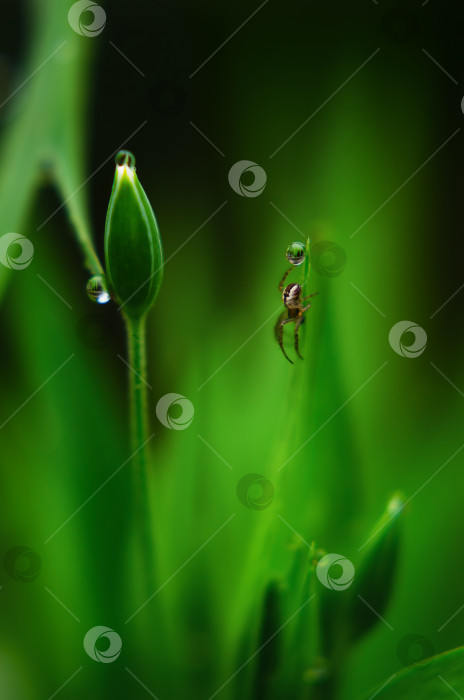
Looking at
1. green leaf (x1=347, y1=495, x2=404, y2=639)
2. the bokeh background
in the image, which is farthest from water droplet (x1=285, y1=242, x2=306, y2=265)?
green leaf (x1=347, y1=495, x2=404, y2=639)

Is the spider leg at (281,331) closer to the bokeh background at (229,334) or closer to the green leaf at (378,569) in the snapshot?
the bokeh background at (229,334)

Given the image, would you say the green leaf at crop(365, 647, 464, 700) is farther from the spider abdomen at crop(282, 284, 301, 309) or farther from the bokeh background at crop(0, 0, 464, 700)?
the spider abdomen at crop(282, 284, 301, 309)

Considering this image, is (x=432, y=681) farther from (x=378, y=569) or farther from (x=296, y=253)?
(x=296, y=253)

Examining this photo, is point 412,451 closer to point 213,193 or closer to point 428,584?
point 428,584

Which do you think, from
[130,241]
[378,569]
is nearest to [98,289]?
[130,241]

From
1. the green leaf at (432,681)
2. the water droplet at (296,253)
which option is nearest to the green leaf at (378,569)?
the green leaf at (432,681)

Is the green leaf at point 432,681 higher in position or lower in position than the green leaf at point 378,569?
lower

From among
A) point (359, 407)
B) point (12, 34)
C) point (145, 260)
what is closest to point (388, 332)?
point (359, 407)

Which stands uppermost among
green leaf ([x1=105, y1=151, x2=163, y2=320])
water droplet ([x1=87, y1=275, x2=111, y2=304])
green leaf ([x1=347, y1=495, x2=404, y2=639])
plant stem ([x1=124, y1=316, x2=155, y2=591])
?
water droplet ([x1=87, y1=275, x2=111, y2=304])
